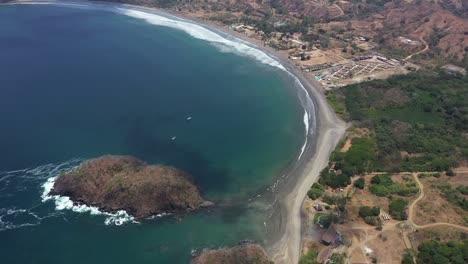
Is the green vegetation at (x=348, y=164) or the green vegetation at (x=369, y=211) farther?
the green vegetation at (x=348, y=164)

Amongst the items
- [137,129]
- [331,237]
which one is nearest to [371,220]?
[331,237]

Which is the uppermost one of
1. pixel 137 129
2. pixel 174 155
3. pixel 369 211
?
pixel 369 211

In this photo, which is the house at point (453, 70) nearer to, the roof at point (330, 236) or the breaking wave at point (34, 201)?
the roof at point (330, 236)

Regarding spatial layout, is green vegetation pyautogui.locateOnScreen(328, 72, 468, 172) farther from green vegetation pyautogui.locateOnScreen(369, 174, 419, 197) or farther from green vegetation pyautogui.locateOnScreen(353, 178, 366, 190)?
green vegetation pyautogui.locateOnScreen(353, 178, 366, 190)

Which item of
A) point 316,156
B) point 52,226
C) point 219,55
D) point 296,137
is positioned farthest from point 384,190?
point 219,55

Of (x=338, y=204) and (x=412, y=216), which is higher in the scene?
(x=412, y=216)

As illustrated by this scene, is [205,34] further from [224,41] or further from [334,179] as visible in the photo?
[334,179]

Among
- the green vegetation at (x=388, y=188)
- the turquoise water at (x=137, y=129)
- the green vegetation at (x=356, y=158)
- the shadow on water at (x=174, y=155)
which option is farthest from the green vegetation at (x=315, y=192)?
the shadow on water at (x=174, y=155)
